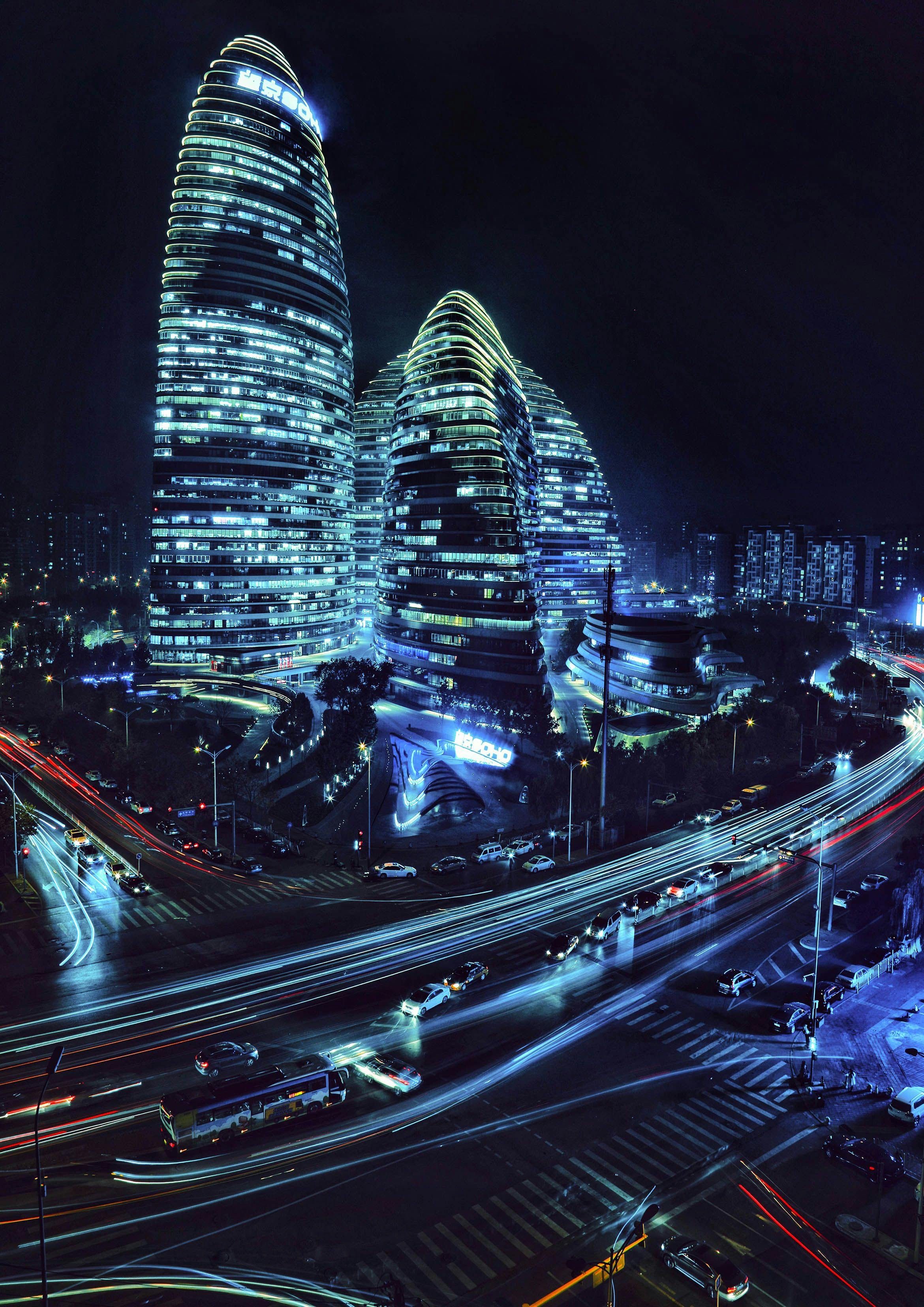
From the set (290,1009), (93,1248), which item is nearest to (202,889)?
(290,1009)

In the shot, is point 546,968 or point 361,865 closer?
point 546,968

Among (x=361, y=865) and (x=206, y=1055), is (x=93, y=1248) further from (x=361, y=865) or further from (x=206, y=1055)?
(x=361, y=865)

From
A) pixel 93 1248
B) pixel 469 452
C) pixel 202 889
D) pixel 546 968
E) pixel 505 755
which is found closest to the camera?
pixel 93 1248

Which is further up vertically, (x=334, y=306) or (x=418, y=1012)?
(x=334, y=306)

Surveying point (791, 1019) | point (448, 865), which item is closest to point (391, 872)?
point (448, 865)

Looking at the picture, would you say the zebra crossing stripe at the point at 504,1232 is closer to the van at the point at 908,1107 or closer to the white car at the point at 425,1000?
the white car at the point at 425,1000

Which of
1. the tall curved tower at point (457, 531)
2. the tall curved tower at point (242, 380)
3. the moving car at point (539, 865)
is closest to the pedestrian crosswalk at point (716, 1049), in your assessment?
the moving car at point (539, 865)

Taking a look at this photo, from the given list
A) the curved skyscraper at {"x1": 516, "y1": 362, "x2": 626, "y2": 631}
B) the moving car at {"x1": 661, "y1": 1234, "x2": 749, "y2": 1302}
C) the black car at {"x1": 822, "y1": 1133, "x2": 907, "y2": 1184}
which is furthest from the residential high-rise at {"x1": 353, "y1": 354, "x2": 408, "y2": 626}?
the moving car at {"x1": 661, "y1": 1234, "x2": 749, "y2": 1302}
